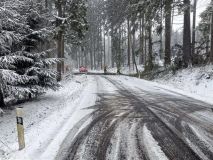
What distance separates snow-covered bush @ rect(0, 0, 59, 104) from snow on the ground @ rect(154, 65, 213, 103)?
802 cm

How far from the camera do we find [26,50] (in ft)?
57.9

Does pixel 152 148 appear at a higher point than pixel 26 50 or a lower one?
lower

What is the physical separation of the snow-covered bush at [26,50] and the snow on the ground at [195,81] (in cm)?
802

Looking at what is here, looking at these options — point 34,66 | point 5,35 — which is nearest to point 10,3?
point 5,35

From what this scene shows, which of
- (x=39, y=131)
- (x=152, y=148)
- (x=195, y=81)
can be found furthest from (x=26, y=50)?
(x=152, y=148)

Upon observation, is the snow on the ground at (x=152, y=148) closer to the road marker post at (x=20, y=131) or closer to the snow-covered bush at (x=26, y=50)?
the road marker post at (x=20, y=131)

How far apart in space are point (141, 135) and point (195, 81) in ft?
41.4

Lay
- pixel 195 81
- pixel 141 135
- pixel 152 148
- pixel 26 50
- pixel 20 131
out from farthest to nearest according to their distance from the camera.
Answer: pixel 195 81, pixel 26 50, pixel 141 135, pixel 20 131, pixel 152 148

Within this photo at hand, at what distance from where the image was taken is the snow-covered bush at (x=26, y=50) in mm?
15180

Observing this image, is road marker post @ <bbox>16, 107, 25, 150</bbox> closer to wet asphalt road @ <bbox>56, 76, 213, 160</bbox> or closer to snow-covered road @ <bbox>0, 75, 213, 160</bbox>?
snow-covered road @ <bbox>0, 75, 213, 160</bbox>

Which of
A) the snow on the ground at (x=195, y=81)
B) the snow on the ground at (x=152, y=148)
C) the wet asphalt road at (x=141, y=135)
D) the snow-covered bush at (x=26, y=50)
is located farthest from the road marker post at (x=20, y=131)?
the snow on the ground at (x=195, y=81)

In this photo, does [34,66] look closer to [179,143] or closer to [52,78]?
[52,78]

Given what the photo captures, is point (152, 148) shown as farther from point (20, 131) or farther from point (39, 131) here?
point (39, 131)

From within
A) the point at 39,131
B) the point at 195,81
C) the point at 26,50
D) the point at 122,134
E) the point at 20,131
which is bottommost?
the point at 39,131
